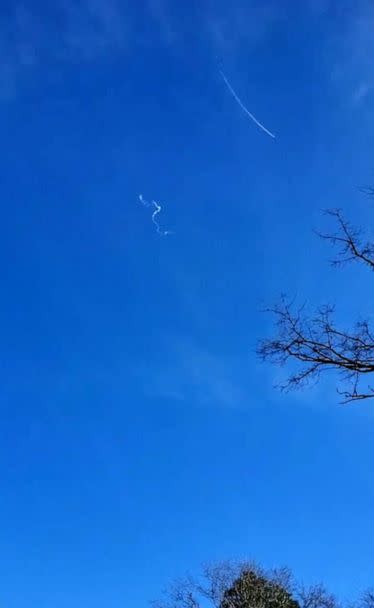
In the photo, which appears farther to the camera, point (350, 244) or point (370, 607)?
point (370, 607)

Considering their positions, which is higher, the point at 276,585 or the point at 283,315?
the point at 276,585

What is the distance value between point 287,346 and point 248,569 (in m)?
28.2

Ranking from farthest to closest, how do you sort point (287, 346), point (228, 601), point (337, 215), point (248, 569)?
1. point (248, 569)
2. point (228, 601)
3. point (337, 215)
4. point (287, 346)

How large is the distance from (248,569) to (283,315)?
28.2 m

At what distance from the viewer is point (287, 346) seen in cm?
731

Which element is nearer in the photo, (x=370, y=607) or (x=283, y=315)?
(x=283, y=315)

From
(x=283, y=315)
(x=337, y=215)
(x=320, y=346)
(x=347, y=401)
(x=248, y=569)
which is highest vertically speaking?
(x=248, y=569)

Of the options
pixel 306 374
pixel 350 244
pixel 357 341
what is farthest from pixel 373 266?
pixel 306 374

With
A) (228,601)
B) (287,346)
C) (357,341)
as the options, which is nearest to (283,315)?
(287,346)

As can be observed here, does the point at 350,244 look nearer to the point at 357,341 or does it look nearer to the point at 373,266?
the point at 373,266

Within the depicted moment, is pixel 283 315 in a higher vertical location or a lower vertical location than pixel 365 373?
higher

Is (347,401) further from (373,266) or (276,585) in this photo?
(276,585)

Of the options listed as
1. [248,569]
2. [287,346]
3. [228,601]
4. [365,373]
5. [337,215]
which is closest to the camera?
[365,373]

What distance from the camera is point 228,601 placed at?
2956cm
